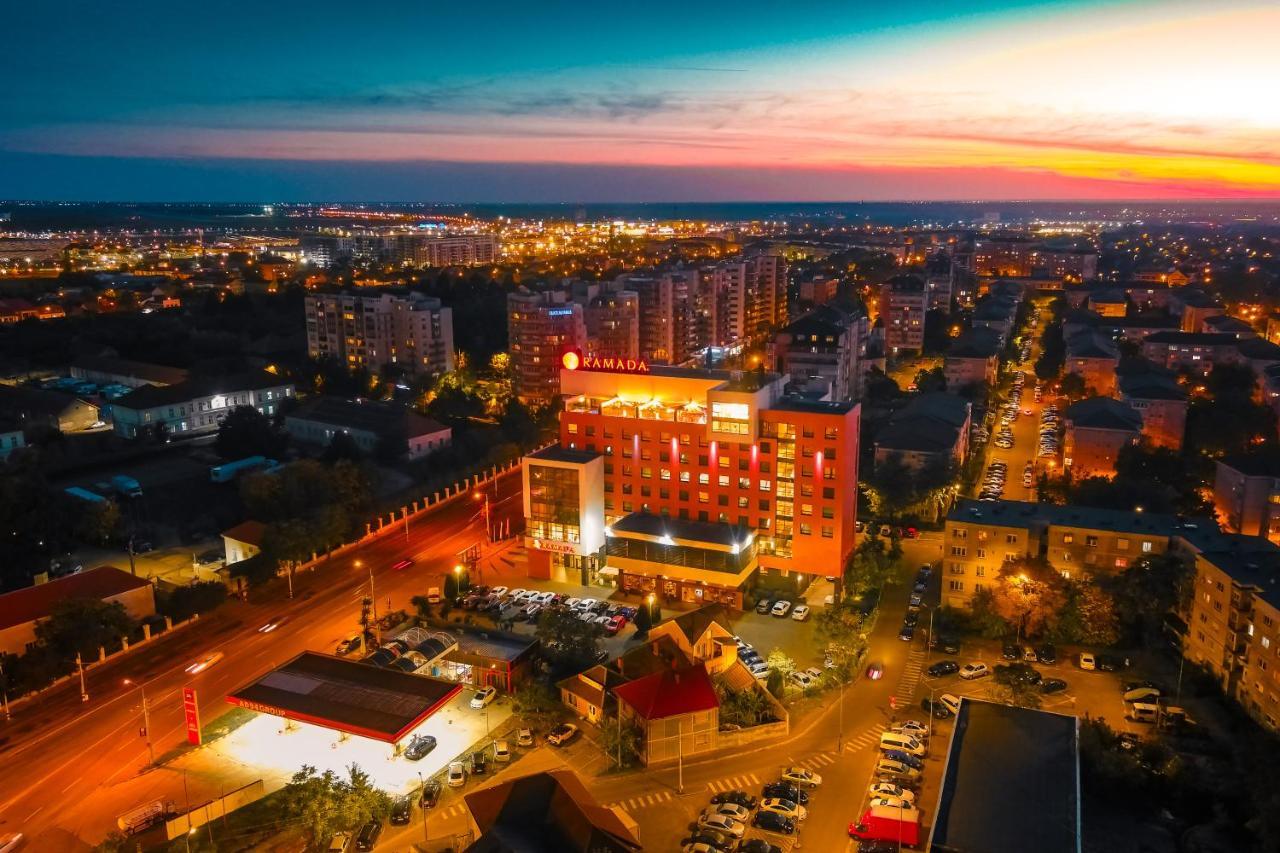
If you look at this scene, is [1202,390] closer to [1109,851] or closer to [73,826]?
[1109,851]

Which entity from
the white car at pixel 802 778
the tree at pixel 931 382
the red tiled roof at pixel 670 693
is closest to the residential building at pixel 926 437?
the tree at pixel 931 382

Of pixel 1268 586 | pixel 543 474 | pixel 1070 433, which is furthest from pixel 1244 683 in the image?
pixel 1070 433

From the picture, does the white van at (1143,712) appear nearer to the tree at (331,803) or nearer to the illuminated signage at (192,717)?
the tree at (331,803)

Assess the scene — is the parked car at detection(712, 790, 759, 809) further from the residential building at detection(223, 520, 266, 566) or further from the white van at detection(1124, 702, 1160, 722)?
the residential building at detection(223, 520, 266, 566)

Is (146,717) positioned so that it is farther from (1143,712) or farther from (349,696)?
(1143,712)

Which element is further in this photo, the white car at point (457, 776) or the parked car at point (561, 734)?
the parked car at point (561, 734)

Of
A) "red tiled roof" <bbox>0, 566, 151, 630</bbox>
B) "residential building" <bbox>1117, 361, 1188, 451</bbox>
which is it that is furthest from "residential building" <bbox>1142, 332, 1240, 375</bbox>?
"red tiled roof" <bbox>0, 566, 151, 630</bbox>

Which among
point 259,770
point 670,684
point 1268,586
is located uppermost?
point 1268,586
